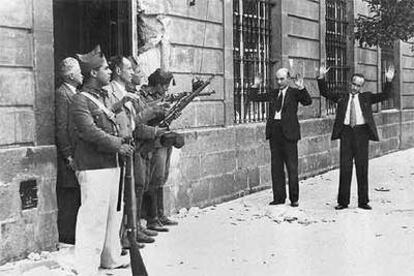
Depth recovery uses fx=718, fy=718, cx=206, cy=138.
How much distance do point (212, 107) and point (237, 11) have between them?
1.89m

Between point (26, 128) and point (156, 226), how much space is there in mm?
1993

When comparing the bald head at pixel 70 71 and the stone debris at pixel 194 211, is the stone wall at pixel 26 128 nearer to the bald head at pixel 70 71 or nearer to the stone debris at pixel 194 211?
the bald head at pixel 70 71

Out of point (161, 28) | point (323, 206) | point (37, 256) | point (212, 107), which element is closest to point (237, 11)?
point (212, 107)

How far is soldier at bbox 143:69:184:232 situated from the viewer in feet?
25.2

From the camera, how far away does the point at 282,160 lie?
974 centimetres

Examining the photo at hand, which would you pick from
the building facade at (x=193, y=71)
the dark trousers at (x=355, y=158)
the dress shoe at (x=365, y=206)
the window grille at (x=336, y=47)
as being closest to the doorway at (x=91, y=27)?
the building facade at (x=193, y=71)

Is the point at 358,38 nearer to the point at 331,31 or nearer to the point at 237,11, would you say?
the point at 331,31

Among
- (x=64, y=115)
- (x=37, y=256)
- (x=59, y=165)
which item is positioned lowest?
(x=37, y=256)

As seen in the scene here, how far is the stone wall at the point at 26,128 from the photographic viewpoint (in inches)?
251

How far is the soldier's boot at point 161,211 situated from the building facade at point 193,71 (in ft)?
0.82

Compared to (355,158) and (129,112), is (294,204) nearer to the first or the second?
(355,158)

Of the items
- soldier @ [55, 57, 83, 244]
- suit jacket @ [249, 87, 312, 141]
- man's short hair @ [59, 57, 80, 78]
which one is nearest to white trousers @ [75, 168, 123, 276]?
soldier @ [55, 57, 83, 244]

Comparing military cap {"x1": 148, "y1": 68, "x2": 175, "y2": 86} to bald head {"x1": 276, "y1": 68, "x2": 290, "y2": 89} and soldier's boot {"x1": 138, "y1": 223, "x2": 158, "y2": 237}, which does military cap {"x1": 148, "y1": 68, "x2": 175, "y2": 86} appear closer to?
soldier's boot {"x1": 138, "y1": 223, "x2": 158, "y2": 237}

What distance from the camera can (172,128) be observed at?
887cm
